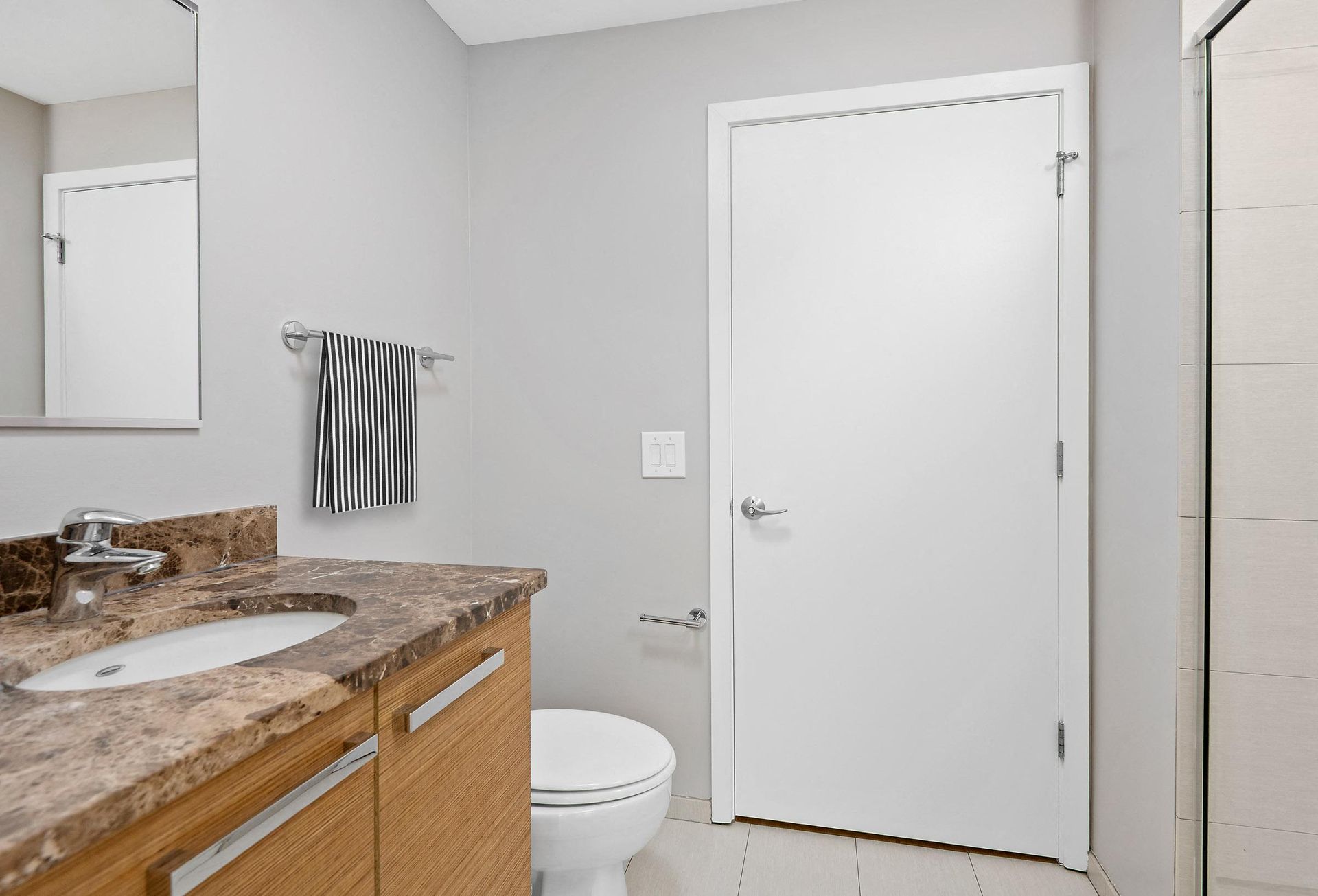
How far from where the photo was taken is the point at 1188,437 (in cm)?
126

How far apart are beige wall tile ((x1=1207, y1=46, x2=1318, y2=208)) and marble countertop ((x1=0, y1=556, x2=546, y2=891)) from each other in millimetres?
1349

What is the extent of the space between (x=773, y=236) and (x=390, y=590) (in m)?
1.41

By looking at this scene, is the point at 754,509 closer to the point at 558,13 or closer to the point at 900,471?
the point at 900,471

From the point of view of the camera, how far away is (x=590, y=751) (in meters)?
1.57

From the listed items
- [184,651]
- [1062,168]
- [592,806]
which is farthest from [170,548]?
[1062,168]

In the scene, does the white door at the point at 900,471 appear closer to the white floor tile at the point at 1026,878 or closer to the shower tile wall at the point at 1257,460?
the white floor tile at the point at 1026,878

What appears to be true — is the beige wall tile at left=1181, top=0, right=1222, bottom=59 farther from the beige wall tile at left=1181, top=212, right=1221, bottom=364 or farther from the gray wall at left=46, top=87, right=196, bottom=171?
the gray wall at left=46, top=87, right=196, bottom=171

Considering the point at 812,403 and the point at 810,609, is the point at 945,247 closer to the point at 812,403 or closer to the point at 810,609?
the point at 812,403

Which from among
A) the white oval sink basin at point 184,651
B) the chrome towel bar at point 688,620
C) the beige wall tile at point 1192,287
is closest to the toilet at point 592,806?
the chrome towel bar at point 688,620

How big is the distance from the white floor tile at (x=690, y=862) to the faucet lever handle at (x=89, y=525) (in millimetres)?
1414

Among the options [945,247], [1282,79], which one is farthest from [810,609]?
[1282,79]

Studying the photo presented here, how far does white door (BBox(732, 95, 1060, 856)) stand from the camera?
1764 millimetres

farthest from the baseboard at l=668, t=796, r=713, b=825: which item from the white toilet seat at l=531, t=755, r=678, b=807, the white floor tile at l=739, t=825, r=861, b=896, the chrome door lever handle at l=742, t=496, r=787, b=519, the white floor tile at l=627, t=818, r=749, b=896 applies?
the chrome door lever handle at l=742, t=496, r=787, b=519

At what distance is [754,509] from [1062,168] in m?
1.19
